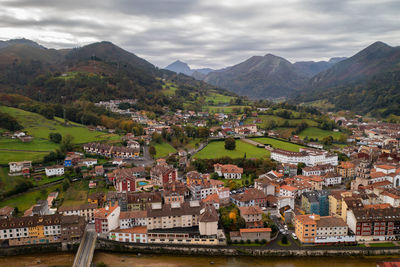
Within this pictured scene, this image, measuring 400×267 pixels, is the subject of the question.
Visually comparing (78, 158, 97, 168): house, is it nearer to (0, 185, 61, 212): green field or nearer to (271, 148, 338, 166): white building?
(0, 185, 61, 212): green field

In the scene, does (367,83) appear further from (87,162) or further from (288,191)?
(87,162)

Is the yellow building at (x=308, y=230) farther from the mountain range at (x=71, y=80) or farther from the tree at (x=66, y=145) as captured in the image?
the mountain range at (x=71, y=80)

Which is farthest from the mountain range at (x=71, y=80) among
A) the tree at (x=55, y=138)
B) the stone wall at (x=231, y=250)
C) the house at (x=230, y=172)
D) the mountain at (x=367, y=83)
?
the mountain at (x=367, y=83)

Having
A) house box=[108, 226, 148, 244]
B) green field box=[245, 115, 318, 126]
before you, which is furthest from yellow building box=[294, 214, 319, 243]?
green field box=[245, 115, 318, 126]

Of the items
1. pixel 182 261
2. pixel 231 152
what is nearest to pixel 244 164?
pixel 231 152

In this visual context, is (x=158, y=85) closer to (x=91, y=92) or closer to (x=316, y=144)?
(x=91, y=92)

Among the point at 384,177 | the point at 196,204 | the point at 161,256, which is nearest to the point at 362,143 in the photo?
the point at 384,177
